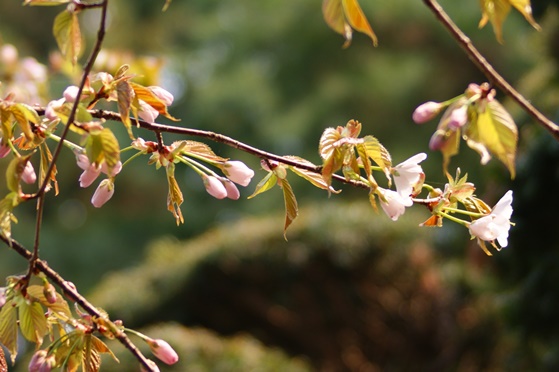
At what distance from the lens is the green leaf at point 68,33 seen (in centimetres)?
75

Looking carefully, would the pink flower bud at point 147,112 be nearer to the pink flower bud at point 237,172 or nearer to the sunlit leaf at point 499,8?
the pink flower bud at point 237,172

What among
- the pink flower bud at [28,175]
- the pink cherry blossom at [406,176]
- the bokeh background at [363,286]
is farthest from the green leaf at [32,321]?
the pink cherry blossom at [406,176]

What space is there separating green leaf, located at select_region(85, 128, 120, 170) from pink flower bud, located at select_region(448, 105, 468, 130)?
0.26 m

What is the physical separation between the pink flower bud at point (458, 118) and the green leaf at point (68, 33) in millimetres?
314

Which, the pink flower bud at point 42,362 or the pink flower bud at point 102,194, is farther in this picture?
the pink flower bud at point 102,194

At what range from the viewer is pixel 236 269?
3393mm

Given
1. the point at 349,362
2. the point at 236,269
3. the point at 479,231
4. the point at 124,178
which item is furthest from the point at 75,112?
the point at 124,178

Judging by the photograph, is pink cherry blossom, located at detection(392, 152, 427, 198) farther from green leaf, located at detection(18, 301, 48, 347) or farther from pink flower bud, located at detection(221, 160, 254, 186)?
green leaf, located at detection(18, 301, 48, 347)

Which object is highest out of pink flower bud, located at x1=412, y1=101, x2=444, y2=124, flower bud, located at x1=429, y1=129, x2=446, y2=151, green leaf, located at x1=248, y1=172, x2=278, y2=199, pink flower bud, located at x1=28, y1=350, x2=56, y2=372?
pink flower bud, located at x1=412, y1=101, x2=444, y2=124

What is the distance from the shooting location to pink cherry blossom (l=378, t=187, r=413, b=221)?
2.58 feet

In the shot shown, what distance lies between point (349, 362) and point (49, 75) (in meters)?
1.86

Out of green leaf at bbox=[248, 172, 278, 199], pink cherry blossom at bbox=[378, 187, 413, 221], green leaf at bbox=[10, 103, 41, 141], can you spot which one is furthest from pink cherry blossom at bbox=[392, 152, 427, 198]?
green leaf at bbox=[10, 103, 41, 141]

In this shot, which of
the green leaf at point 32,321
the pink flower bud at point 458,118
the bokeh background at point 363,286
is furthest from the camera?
the bokeh background at point 363,286

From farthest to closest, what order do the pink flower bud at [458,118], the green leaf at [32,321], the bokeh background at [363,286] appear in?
the bokeh background at [363,286]
the green leaf at [32,321]
the pink flower bud at [458,118]
